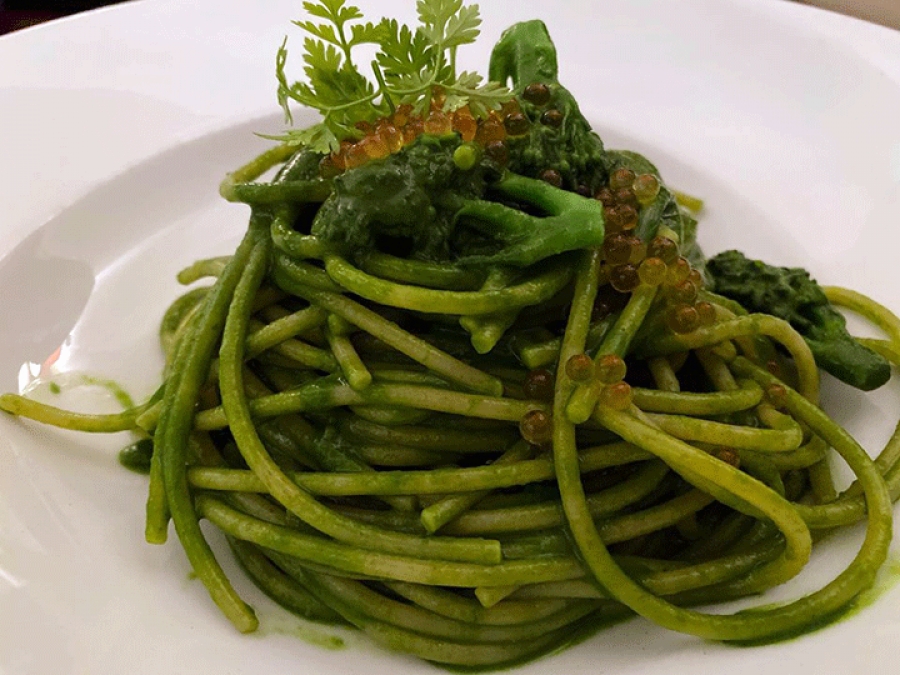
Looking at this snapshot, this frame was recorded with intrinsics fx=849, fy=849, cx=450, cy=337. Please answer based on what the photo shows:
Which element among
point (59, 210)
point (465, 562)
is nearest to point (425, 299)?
point (465, 562)

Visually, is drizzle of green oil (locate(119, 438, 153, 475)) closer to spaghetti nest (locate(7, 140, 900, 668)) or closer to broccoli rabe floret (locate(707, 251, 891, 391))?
spaghetti nest (locate(7, 140, 900, 668))

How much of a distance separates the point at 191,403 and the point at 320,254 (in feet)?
1.88

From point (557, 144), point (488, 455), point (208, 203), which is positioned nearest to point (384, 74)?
point (557, 144)

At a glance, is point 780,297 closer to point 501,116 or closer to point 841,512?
point 841,512

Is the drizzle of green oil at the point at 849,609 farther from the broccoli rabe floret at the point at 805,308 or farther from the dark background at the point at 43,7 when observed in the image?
the dark background at the point at 43,7

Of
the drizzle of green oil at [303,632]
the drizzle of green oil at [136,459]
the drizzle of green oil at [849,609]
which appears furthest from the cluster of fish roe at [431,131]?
the drizzle of green oil at [849,609]

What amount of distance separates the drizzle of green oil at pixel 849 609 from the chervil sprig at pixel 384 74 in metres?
1.55

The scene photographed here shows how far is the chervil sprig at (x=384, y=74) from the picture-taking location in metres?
2.32

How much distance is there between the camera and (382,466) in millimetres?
2379

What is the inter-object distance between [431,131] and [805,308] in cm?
143

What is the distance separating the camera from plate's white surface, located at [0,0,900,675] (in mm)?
2170

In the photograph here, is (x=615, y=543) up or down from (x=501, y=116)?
down

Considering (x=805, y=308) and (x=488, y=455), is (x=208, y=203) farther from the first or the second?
(x=805, y=308)

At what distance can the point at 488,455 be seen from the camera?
2441mm
